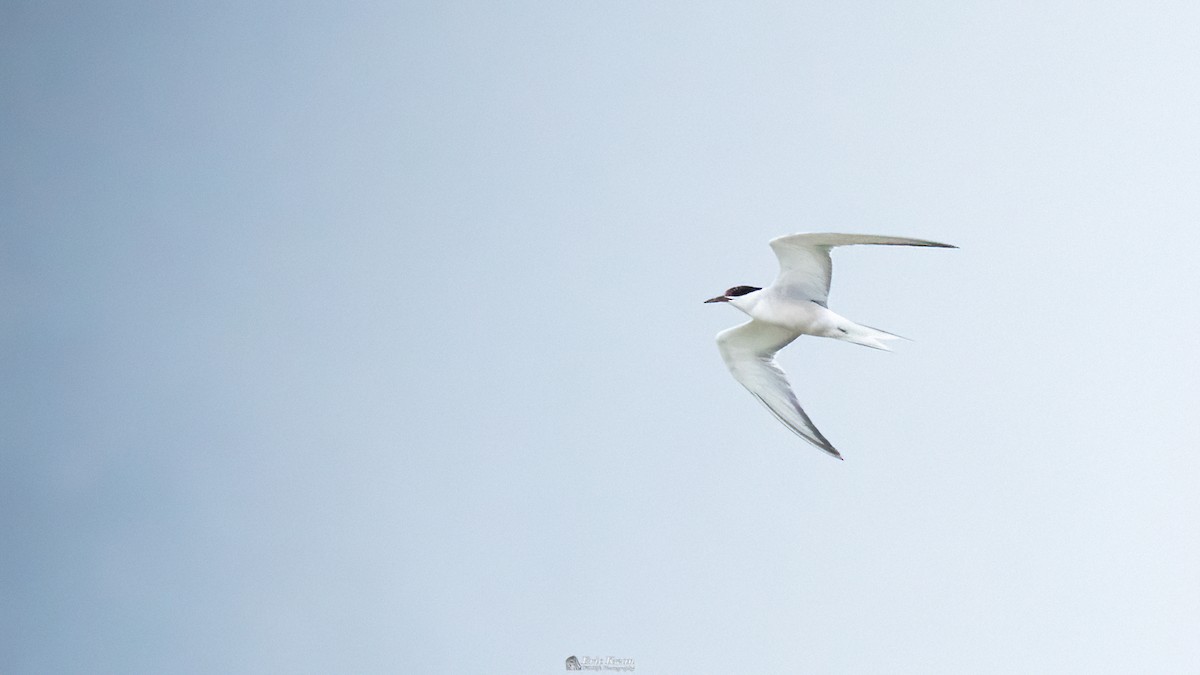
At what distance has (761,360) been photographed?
50.6ft

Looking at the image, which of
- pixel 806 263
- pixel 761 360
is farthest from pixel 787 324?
pixel 761 360

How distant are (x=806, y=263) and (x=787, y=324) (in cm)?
73

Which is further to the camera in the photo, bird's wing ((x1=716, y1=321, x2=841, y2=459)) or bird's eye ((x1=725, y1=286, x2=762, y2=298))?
bird's wing ((x1=716, y1=321, x2=841, y2=459))

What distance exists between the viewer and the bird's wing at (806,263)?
13.8 m

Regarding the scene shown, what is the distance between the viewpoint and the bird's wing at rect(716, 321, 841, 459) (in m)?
15.2

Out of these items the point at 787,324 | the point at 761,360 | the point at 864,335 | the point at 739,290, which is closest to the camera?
the point at 864,335

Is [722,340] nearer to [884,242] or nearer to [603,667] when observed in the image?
[884,242]

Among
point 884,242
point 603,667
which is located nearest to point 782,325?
point 884,242

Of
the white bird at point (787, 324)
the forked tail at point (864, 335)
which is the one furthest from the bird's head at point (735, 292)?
the forked tail at point (864, 335)

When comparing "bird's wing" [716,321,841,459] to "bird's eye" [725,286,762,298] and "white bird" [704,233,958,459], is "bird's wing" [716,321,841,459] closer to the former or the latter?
"white bird" [704,233,958,459]

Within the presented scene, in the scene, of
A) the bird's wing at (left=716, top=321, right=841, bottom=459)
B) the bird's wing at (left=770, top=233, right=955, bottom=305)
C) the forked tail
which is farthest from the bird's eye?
the forked tail

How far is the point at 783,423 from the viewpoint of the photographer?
15.0 meters

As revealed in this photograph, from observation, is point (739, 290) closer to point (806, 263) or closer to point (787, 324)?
point (787, 324)

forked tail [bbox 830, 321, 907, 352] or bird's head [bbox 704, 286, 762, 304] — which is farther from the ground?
bird's head [bbox 704, 286, 762, 304]
